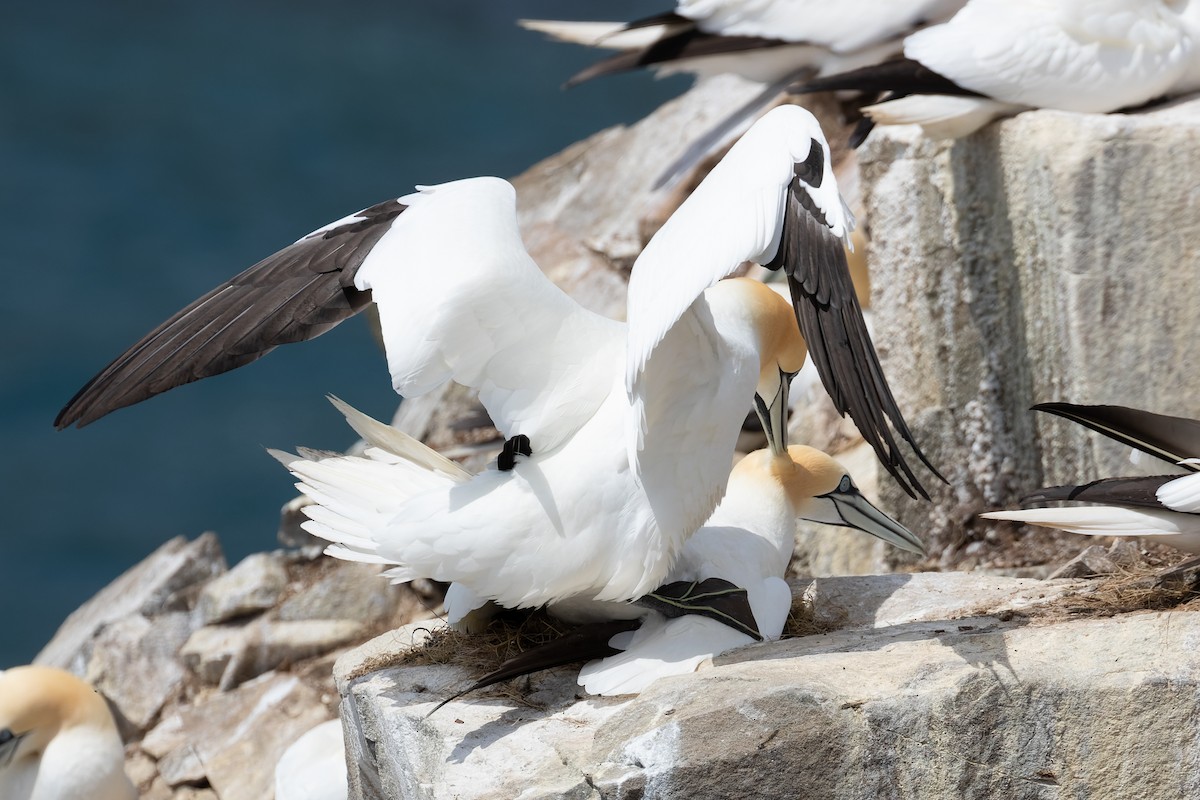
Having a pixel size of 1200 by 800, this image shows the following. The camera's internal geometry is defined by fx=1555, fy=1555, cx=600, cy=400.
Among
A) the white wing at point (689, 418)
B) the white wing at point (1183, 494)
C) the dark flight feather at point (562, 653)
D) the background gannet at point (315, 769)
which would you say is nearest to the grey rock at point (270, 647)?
the background gannet at point (315, 769)

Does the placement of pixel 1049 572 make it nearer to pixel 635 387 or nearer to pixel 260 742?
pixel 635 387

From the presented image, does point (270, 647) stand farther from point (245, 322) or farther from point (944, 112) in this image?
point (944, 112)

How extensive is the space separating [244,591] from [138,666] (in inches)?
22.3

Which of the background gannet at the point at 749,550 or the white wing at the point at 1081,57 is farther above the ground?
the white wing at the point at 1081,57

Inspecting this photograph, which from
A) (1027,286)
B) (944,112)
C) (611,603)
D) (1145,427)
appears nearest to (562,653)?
(611,603)

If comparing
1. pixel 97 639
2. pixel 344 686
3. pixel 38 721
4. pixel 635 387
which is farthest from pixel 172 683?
pixel 635 387

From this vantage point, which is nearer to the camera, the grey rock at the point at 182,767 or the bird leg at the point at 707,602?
the bird leg at the point at 707,602

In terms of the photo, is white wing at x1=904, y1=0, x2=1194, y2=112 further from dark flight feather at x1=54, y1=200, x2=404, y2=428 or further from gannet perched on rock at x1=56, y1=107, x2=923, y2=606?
dark flight feather at x1=54, y1=200, x2=404, y2=428

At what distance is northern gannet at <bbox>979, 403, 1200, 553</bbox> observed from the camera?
137 inches

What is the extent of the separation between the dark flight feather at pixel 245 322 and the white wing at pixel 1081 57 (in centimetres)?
224

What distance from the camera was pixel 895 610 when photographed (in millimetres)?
3859

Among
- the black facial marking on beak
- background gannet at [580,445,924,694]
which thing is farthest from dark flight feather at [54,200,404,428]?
background gannet at [580,445,924,694]

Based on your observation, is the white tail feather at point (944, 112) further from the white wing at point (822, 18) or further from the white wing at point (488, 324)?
the white wing at point (488, 324)

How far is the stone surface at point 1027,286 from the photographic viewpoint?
4.68 metres
